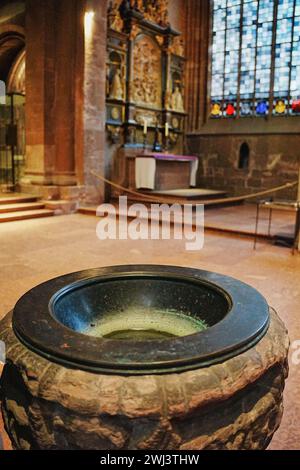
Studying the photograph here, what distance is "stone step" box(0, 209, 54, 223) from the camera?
28.0ft

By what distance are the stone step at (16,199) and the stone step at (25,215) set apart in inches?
16.9

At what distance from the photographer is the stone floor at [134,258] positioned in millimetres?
4277

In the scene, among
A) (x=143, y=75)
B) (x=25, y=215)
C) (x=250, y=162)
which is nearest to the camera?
(x=25, y=215)

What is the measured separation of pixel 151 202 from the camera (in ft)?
34.6

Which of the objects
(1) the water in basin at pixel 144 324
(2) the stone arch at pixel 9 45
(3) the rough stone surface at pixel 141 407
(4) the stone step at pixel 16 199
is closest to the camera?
(3) the rough stone surface at pixel 141 407

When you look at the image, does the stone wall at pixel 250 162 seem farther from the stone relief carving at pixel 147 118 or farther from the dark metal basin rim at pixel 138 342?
the dark metal basin rim at pixel 138 342

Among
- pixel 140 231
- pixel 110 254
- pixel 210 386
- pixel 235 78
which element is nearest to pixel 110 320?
pixel 210 386

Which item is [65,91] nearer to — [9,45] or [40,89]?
[40,89]

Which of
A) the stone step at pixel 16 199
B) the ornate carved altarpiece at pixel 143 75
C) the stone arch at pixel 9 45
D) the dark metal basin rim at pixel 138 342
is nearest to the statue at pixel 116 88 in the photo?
the ornate carved altarpiece at pixel 143 75

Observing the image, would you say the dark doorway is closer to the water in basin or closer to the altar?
the altar

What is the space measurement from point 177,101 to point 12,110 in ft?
15.8

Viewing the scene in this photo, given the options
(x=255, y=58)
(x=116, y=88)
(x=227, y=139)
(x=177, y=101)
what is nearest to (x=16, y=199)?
(x=116, y=88)

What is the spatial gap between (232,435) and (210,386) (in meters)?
0.28

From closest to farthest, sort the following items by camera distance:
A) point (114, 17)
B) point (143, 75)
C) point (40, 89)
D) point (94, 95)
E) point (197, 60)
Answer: point (40, 89) → point (94, 95) → point (114, 17) → point (143, 75) → point (197, 60)
